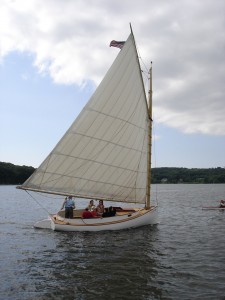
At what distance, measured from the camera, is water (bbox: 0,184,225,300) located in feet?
41.3

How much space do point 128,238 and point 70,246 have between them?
4072mm

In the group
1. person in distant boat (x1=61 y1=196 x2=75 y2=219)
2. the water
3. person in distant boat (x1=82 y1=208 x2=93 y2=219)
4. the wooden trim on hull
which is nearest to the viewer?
the water

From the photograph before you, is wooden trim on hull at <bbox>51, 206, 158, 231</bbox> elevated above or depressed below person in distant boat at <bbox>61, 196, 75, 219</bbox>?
below

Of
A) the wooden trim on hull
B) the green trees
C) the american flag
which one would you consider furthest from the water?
the green trees

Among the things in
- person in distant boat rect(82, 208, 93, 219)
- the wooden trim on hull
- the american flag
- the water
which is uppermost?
the american flag

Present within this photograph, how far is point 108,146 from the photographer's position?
23484mm

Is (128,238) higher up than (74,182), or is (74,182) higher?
(74,182)

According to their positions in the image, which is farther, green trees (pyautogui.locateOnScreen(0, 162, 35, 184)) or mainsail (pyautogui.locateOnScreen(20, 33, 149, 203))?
green trees (pyautogui.locateOnScreen(0, 162, 35, 184))

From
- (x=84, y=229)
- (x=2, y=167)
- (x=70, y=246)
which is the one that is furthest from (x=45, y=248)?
(x=2, y=167)

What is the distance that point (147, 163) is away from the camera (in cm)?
2664

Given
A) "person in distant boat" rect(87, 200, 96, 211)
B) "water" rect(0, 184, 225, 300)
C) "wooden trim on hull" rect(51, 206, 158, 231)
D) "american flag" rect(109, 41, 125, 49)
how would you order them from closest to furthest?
"water" rect(0, 184, 225, 300) < "wooden trim on hull" rect(51, 206, 158, 231) < "american flag" rect(109, 41, 125, 49) < "person in distant boat" rect(87, 200, 96, 211)

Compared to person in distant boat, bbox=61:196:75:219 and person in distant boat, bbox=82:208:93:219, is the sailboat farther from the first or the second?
person in distant boat, bbox=61:196:75:219

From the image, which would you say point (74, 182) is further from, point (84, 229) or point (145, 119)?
point (145, 119)

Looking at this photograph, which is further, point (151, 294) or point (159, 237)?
point (159, 237)
